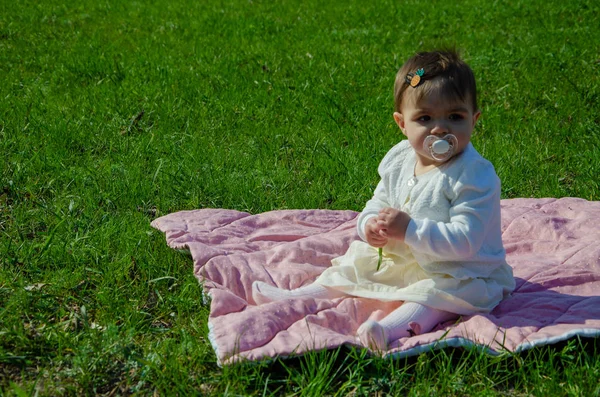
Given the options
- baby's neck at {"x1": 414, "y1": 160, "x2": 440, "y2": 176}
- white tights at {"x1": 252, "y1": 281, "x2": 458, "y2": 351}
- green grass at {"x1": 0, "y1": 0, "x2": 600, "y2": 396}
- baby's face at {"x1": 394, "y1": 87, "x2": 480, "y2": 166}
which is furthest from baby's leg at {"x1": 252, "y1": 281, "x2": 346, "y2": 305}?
baby's face at {"x1": 394, "y1": 87, "x2": 480, "y2": 166}

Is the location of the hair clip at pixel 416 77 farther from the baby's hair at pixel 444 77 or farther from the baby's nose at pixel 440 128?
the baby's nose at pixel 440 128

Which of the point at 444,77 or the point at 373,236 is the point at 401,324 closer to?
the point at 373,236

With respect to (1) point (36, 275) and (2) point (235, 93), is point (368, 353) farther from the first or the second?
(2) point (235, 93)

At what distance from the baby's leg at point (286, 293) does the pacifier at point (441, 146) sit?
Result: 788 mm

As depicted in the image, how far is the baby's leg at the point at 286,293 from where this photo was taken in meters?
3.63

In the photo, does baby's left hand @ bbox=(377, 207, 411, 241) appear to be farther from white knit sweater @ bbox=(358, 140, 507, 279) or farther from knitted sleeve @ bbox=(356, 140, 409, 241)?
knitted sleeve @ bbox=(356, 140, 409, 241)

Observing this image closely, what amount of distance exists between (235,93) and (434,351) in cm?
425

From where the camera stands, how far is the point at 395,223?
11.1 ft

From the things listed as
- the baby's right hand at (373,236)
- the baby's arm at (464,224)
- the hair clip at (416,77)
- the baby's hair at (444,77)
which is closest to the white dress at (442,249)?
the baby's arm at (464,224)

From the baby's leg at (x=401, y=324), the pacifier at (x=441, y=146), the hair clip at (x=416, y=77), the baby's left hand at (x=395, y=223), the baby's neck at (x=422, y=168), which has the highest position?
the hair clip at (x=416, y=77)

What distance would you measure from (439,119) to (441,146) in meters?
0.12

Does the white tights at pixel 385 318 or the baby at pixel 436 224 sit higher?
the baby at pixel 436 224

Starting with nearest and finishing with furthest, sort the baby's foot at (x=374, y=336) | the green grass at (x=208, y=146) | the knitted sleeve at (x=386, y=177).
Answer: the green grass at (x=208, y=146) → the baby's foot at (x=374, y=336) → the knitted sleeve at (x=386, y=177)

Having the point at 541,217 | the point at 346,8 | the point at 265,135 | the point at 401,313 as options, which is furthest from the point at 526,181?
the point at 346,8
